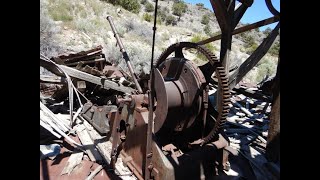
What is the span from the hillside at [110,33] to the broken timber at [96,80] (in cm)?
328

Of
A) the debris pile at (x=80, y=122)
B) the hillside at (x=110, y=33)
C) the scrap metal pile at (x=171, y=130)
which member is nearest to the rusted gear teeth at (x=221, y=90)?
the scrap metal pile at (x=171, y=130)

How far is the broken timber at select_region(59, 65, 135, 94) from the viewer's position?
238 inches

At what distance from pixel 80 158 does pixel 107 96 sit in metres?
3.04

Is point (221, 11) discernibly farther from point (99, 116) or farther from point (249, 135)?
point (99, 116)

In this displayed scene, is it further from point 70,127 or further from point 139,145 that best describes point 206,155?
point 70,127

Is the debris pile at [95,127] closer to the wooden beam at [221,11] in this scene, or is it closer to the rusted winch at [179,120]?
the rusted winch at [179,120]

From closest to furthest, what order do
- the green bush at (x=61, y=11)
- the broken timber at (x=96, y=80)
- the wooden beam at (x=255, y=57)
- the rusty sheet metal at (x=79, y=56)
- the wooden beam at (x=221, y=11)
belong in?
the wooden beam at (x=221, y=11) < the wooden beam at (x=255, y=57) < the broken timber at (x=96, y=80) < the rusty sheet metal at (x=79, y=56) < the green bush at (x=61, y=11)

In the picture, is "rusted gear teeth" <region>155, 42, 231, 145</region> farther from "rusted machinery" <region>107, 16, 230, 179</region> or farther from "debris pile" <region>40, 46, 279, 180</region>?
"debris pile" <region>40, 46, 279, 180</region>

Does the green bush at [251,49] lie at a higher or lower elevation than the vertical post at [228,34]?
higher

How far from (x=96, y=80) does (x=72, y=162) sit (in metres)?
2.65

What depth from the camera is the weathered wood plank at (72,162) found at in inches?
148

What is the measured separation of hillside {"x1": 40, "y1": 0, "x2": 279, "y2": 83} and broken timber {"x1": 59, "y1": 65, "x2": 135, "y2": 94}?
328 centimetres
